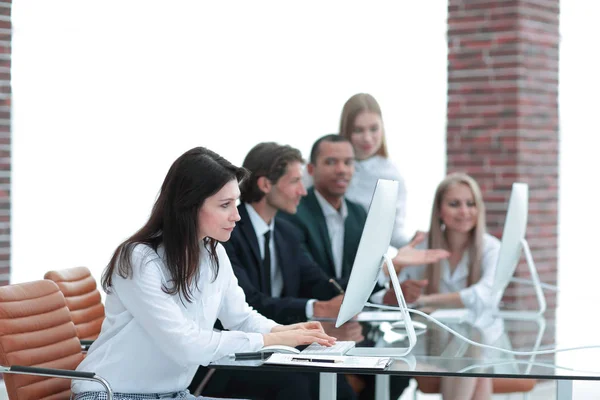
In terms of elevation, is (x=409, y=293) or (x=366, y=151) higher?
(x=366, y=151)

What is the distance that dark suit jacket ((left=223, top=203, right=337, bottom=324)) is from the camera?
11.8ft

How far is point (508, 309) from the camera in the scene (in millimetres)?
4352

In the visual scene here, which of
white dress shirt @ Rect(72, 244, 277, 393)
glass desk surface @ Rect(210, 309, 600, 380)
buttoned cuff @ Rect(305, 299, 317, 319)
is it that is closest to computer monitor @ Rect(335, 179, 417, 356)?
glass desk surface @ Rect(210, 309, 600, 380)

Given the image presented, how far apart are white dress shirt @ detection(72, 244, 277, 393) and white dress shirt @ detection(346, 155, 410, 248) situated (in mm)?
2357

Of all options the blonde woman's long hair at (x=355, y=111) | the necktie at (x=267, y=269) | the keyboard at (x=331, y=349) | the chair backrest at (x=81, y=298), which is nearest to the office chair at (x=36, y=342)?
the chair backrest at (x=81, y=298)

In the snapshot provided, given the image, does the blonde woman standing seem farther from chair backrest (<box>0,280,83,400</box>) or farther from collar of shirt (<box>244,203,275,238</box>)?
chair backrest (<box>0,280,83,400</box>)

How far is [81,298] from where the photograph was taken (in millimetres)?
3568

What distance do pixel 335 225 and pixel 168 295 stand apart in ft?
6.52

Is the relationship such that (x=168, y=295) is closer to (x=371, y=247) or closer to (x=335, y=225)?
(x=371, y=247)

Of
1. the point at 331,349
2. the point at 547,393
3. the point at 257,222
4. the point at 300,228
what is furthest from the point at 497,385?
the point at 547,393

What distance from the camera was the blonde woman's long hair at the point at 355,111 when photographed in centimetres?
509

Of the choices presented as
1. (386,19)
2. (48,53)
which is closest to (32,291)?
(48,53)

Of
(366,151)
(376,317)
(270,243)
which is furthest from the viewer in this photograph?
(366,151)

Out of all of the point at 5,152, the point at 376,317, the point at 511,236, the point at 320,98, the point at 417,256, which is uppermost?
the point at 320,98
